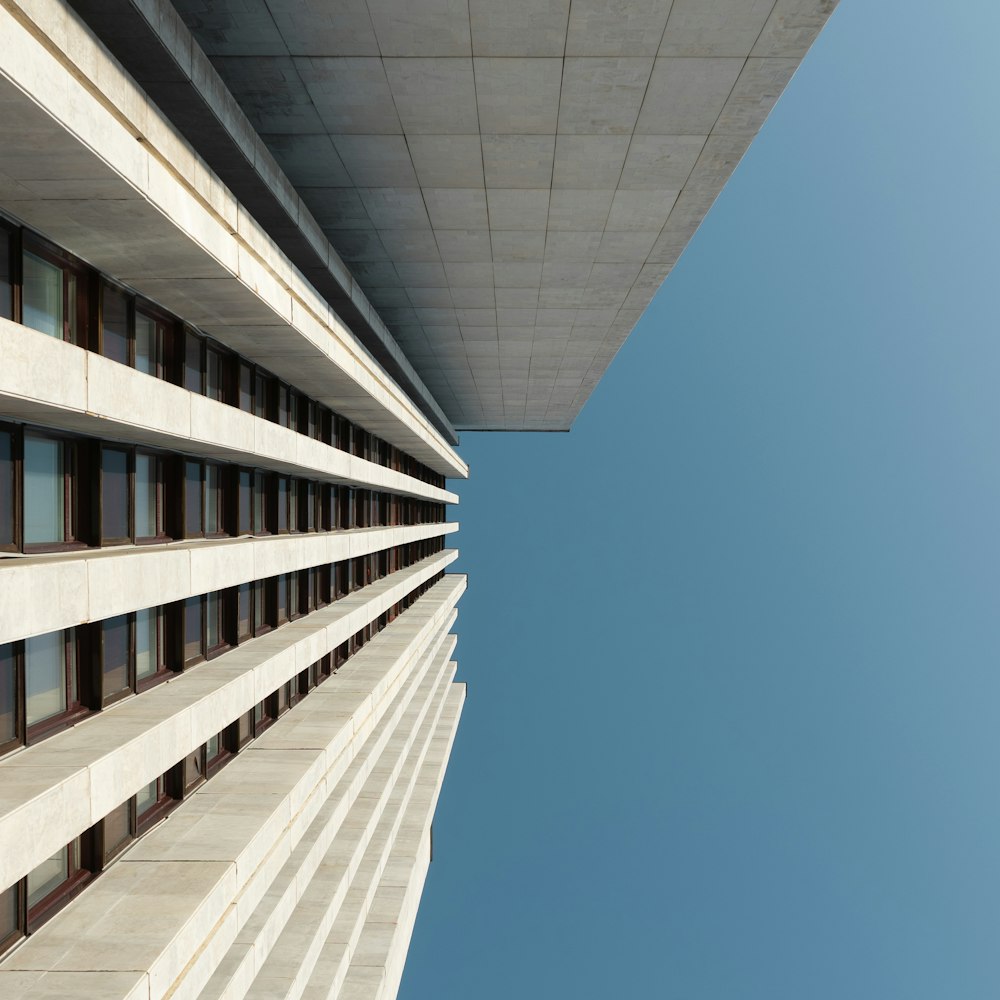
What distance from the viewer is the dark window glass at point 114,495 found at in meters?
12.3

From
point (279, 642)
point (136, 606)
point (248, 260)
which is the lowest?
point (279, 642)

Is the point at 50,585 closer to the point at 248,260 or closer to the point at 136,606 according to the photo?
the point at 136,606

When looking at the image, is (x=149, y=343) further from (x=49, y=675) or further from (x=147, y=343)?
(x=49, y=675)

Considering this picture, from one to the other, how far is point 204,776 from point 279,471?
843 cm

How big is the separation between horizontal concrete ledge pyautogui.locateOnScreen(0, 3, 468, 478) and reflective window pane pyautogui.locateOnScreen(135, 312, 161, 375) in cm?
48

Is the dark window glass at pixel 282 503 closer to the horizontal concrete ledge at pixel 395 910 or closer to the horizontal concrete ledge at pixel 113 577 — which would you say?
the horizontal concrete ledge at pixel 113 577

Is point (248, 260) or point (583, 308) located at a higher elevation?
point (583, 308)

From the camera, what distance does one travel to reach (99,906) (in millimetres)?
11008

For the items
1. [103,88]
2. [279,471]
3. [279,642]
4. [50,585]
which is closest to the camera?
[103,88]

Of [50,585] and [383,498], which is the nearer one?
[50,585]

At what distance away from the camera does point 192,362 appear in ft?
49.5

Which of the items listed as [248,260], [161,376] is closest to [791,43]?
[248,260]

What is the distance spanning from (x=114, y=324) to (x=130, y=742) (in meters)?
6.60

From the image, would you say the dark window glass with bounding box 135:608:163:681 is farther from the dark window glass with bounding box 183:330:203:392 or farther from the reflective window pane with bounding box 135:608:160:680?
the dark window glass with bounding box 183:330:203:392
